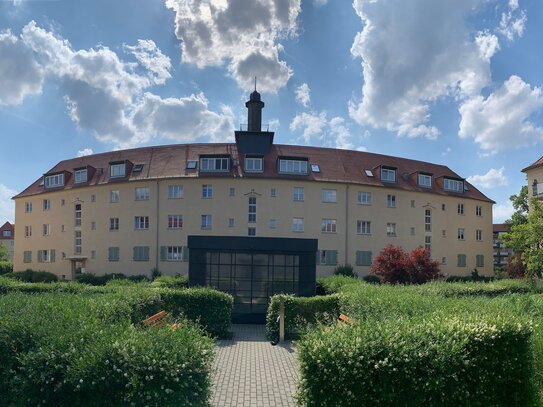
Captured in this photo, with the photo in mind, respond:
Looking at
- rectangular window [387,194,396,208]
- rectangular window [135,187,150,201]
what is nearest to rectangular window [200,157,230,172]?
rectangular window [135,187,150,201]

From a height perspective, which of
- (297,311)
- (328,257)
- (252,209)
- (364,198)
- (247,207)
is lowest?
(297,311)

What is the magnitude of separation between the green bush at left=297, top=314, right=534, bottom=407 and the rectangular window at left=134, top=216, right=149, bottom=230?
40786mm

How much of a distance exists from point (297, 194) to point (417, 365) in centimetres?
3968

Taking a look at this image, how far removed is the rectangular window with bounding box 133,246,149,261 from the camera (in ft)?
151

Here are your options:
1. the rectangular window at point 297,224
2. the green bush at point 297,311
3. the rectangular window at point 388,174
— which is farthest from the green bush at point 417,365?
the rectangular window at point 388,174

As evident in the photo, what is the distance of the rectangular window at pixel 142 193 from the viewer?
47.1 meters

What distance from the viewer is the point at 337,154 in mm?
51219

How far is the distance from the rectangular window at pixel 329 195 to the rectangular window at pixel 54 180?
91.0ft

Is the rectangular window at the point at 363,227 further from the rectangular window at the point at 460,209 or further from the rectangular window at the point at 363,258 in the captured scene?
the rectangular window at the point at 460,209

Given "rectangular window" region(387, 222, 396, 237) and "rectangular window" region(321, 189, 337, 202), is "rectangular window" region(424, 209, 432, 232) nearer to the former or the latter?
"rectangular window" region(387, 222, 396, 237)

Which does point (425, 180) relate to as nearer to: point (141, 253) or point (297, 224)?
point (297, 224)

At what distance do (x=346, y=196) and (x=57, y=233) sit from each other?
2999 centimetres

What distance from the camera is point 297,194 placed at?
152 feet

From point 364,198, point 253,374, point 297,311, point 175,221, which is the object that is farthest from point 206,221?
point 253,374
